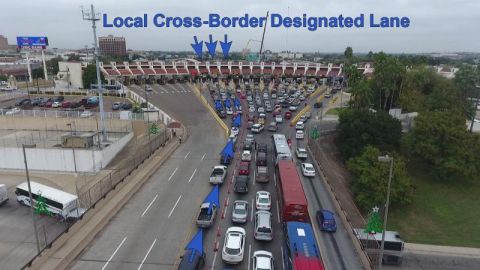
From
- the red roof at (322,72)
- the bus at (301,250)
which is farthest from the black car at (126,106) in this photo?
the red roof at (322,72)

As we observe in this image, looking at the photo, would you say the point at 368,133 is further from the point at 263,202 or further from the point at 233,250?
the point at 233,250

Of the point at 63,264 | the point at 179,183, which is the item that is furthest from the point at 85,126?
→ the point at 63,264

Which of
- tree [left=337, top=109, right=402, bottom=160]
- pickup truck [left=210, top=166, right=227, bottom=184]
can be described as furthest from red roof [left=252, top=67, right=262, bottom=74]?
pickup truck [left=210, top=166, right=227, bottom=184]

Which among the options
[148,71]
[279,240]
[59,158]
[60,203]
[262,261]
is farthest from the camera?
Result: [148,71]

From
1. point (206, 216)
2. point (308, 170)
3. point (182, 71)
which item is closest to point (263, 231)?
point (206, 216)

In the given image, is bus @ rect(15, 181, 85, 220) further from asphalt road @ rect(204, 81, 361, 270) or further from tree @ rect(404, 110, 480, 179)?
tree @ rect(404, 110, 480, 179)

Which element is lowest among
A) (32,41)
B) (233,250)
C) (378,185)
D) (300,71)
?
(378,185)
